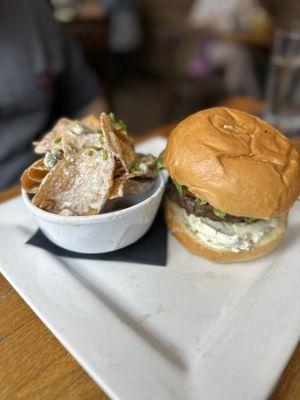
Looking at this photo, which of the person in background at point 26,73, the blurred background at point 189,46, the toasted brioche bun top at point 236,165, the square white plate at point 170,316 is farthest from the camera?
the blurred background at point 189,46

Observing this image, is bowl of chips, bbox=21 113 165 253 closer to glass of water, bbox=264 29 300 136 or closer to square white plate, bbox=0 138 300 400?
square white plate, bbox=0 138 300 400

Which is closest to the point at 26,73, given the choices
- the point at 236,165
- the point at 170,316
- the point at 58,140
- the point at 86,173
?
the point at 58,140

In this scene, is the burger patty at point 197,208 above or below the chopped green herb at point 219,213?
below

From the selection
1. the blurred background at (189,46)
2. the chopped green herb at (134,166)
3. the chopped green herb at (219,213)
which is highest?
the chopped green herb at (134,166)

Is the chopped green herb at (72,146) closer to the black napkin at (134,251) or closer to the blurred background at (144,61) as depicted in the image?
the black napkin at (134,251)

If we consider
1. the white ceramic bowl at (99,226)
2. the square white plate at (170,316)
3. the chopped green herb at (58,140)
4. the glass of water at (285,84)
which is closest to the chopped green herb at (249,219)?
the square white plate at (170,316)

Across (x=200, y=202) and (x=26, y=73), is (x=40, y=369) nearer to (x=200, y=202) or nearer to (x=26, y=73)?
(x=200, y=202)
